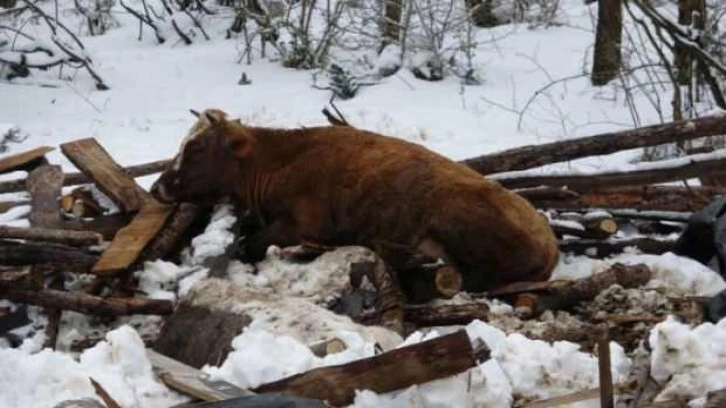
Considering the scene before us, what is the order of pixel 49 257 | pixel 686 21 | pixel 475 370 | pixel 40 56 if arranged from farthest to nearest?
1. pixel 40 56
2. pixel 686 21
3. pixel 49 257
4. pixel 475 370

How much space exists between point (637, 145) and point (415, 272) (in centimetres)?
210

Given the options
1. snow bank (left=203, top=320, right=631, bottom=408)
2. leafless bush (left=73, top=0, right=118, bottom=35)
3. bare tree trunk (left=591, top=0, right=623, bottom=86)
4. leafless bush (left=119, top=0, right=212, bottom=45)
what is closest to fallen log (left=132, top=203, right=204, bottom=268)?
snow bank (left=203, top=320, right=631, bottom=408)

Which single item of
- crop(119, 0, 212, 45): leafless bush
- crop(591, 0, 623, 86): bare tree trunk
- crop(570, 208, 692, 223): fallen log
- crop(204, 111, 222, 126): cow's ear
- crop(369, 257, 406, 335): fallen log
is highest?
crop(204, 111, 222, 126): cow's ear

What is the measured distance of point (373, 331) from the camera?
5.95 metres

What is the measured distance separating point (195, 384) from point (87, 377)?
1.23ft

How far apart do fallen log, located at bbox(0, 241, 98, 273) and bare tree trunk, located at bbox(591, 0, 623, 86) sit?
347 inches

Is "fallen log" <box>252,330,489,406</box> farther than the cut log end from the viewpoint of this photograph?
No

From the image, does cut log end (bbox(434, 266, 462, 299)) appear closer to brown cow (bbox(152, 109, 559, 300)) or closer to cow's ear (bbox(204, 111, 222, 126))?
brown cow (bbox(152, 109, 559, 300))

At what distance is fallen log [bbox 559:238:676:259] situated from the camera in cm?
838

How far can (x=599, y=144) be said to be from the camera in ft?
29.0

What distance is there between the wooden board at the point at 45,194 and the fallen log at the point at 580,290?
9.52 feet

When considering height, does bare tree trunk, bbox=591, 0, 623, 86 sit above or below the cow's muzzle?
below

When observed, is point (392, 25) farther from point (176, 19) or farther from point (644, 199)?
point (644, 199)

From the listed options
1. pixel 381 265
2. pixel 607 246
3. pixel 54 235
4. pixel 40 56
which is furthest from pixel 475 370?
pixel 40 56
